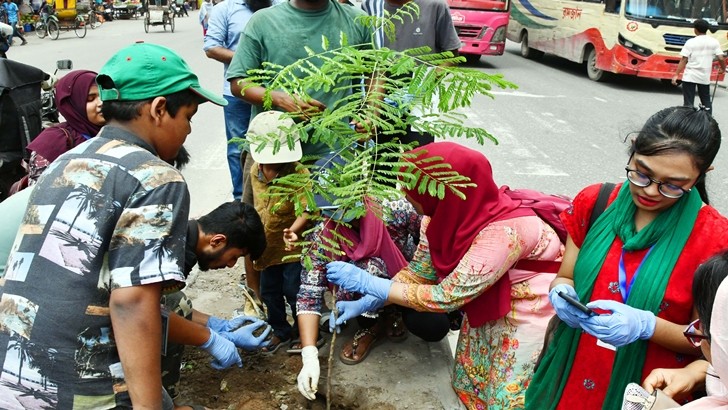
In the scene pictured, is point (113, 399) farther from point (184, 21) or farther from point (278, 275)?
point (184, 21)

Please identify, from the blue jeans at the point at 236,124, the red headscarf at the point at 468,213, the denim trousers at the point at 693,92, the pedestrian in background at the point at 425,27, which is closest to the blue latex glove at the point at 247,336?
the red headscarf at the point at 468,213

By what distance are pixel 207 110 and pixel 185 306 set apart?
5.96 metres

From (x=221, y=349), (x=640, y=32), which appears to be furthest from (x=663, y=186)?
(x=640, y=32)

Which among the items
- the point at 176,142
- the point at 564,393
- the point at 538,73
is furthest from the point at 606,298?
the point at 538,73

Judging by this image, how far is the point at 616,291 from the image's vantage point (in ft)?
5.97

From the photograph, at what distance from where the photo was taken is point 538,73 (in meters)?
12.2

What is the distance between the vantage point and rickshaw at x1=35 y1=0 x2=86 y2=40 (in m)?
17.1

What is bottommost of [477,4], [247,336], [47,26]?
[47,26]

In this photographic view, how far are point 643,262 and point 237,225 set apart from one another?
1.36m

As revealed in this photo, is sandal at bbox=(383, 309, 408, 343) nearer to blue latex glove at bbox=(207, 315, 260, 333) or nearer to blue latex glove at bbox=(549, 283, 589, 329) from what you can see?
blue latex glove at bbox=(207, 315, 260, 333)

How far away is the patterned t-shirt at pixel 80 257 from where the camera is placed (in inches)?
56.1

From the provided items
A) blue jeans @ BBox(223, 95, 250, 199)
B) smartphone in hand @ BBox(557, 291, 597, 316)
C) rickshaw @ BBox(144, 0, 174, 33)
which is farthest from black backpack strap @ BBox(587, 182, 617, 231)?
rickshaw @ BBox(144, 0, 174, 33)

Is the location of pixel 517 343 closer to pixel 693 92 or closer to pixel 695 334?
pixel 695 334

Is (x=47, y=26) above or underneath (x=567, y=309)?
underneath
